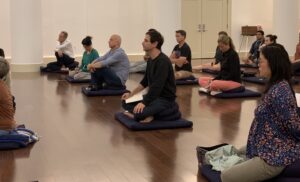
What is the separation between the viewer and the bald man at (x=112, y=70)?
30.8 feet

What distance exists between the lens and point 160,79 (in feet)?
20.3

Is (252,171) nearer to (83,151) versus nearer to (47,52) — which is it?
(83,151)

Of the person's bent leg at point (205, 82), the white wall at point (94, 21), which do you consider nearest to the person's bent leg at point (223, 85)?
the person's bent leg at point (205, 82)

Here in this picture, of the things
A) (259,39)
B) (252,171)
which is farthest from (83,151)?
(259,39)

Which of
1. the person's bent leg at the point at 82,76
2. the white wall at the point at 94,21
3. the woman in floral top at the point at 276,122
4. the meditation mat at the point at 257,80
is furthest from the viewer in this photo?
the white wall at the point at 94,21

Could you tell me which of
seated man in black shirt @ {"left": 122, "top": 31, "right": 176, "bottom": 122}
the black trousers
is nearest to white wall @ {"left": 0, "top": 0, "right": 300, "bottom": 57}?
the black trousers

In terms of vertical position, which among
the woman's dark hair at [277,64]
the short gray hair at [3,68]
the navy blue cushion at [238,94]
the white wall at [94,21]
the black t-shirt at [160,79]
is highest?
the white wall at [94,21]

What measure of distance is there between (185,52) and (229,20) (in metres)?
8.66

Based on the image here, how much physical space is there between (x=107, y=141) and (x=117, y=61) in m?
3.89

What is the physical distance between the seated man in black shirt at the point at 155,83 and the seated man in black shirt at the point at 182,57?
419 cm

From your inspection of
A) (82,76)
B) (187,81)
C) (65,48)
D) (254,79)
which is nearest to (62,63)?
(65,48)

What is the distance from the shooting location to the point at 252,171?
367 centimetres

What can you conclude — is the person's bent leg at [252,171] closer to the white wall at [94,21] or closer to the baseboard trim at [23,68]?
the baseboard trim at [23,68]

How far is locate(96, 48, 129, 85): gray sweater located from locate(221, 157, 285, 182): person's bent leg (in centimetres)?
581
